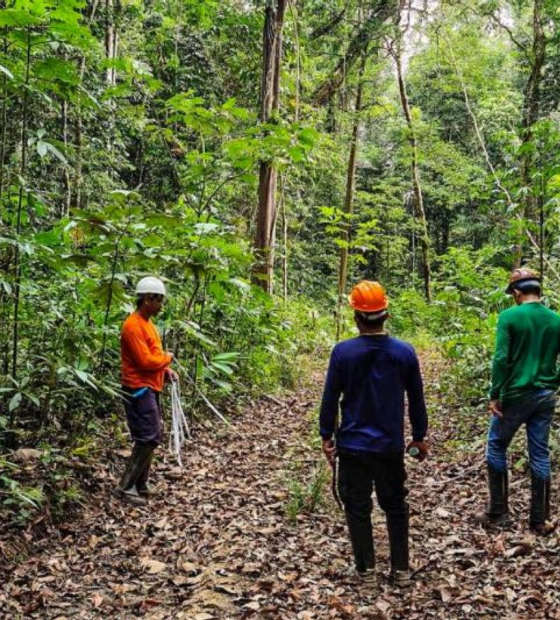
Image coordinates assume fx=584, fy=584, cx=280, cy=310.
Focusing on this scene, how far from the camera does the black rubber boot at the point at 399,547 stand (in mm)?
4098

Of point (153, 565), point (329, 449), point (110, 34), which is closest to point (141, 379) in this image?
point (153, 565)

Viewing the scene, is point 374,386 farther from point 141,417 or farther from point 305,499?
point 141,417

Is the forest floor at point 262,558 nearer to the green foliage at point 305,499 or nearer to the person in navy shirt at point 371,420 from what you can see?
the green foliage at point 305,499

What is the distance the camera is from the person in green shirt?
4836 millimetres

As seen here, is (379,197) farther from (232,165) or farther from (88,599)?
(88,599)

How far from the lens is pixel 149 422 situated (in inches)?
218

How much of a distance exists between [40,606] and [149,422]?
1.99 meters

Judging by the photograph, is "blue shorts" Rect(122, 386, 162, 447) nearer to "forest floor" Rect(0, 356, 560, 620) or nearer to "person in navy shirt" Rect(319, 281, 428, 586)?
"forest floor" Rect(0, 356, 560, 620)

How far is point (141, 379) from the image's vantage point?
18.2 ft

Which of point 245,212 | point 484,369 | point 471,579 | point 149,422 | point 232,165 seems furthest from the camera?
point 245,212

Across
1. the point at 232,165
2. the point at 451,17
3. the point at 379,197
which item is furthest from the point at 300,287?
the point at 232,165

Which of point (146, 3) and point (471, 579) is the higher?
point (146, 3)

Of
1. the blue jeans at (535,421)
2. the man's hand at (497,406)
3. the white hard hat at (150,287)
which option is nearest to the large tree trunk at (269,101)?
the white hard hat at (150,287)

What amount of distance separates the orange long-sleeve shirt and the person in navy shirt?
208 cm
